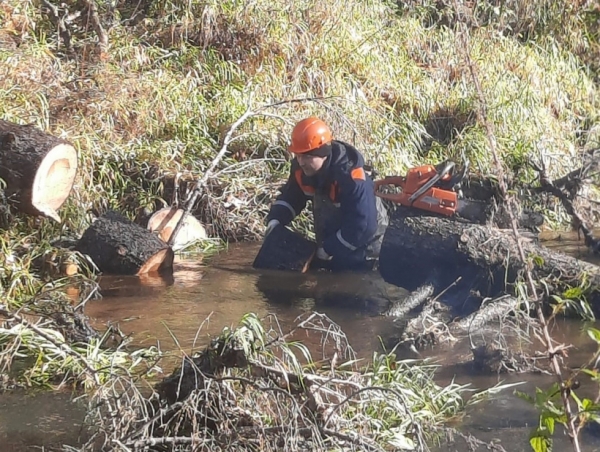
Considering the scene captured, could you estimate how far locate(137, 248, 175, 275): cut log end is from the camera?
22.8 feet

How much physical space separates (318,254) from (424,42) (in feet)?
17.6

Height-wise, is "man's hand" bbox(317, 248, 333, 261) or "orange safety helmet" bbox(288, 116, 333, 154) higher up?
"orange safety helmet" bbox(288, 116, 333, 154)

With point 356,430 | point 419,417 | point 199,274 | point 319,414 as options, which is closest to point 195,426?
point 319,414

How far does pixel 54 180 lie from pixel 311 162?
206cm

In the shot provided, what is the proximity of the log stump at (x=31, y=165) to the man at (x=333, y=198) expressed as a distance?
1783 mm

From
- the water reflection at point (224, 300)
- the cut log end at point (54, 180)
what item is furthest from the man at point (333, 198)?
the cut log end at point (54, 180)

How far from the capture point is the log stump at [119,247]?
685 centimetres

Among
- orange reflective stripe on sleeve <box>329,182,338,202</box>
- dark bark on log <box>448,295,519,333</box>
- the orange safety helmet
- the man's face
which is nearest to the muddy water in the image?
dark bark on log <box>448,295,519,333</box>

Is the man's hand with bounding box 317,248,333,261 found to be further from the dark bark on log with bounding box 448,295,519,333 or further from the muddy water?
the dark bark on log with bounding box 448,295,519,333

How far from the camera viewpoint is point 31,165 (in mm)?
6469

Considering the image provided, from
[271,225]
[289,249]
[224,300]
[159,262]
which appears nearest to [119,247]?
[159,262]

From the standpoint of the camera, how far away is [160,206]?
8.17 meters

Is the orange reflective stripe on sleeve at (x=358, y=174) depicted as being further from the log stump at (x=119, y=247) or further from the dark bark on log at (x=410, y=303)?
the log stump at (x=119, y=247)

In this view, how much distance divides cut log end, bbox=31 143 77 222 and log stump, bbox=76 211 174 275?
0.34 meters
